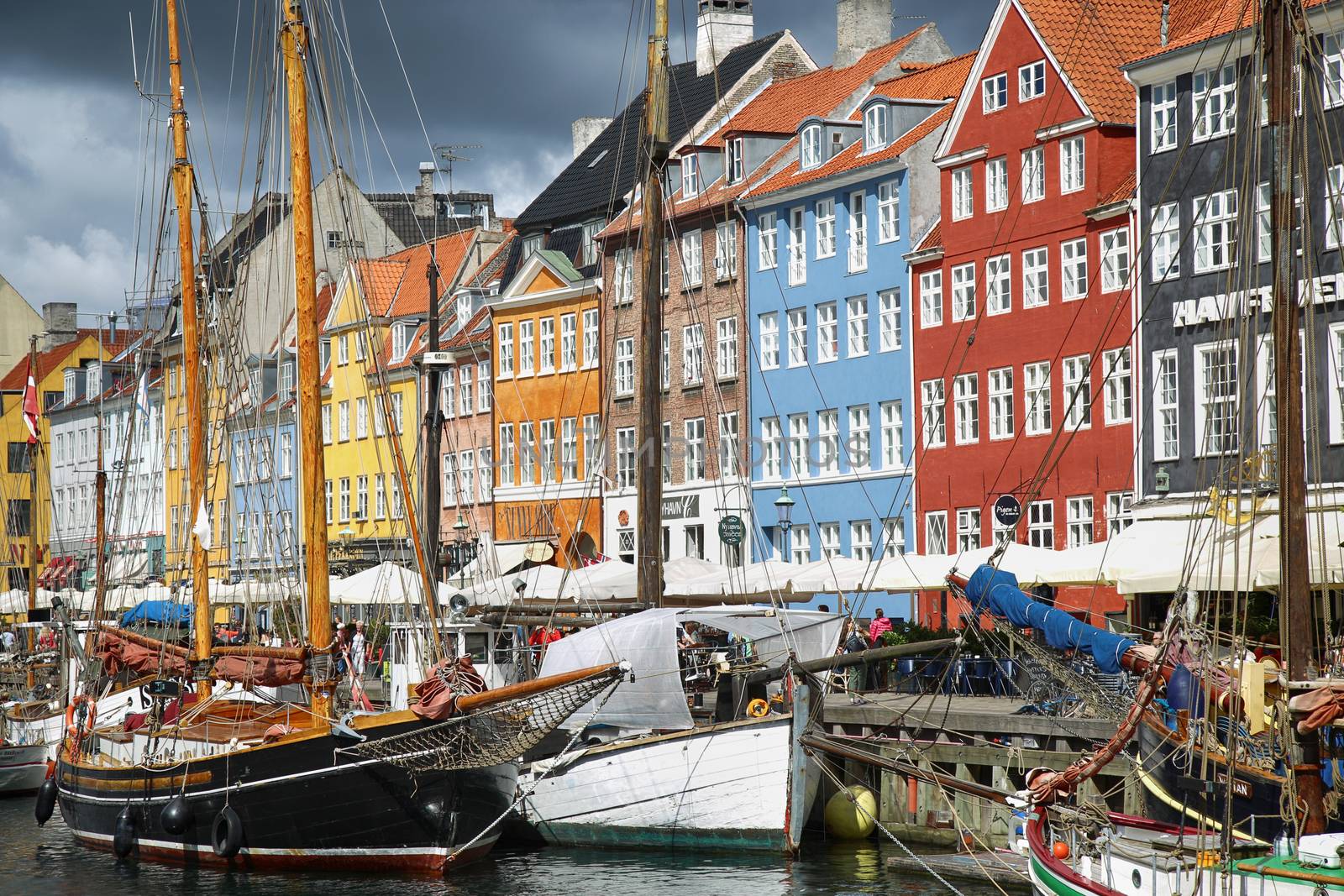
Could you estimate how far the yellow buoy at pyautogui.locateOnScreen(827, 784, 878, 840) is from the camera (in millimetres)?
27250

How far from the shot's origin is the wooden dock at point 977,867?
22906 millimetres

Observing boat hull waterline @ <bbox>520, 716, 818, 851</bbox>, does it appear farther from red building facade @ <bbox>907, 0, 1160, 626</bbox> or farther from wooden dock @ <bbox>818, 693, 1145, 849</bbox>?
red building facade @ <bbox>907, 0, 1160, 626</bbox>

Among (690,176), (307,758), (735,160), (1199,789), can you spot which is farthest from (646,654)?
(690,176)

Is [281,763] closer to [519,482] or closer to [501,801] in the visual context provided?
[501,801]

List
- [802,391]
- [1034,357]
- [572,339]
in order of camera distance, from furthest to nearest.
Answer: [572,339] < [802,391] < [1034,357]

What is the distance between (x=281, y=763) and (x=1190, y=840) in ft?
38.4

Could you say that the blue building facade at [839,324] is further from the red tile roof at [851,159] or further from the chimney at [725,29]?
the chimney at [725,29]

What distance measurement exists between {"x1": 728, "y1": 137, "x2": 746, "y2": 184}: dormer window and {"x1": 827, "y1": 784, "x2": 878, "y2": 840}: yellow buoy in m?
33.2

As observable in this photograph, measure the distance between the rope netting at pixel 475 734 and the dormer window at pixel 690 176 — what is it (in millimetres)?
36617

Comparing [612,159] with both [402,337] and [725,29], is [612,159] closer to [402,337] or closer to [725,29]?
[725,29]

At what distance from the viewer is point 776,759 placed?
83.8 ft

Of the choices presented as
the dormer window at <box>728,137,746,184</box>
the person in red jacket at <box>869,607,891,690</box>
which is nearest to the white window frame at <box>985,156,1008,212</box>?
the dormer window at <box>728,137,746,184</box>

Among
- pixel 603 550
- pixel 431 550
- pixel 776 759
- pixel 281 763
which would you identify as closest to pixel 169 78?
pixel 431 550

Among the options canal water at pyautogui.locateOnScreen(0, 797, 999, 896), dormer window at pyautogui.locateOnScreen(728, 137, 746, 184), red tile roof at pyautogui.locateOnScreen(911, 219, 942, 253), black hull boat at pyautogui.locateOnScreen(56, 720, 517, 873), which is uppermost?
dormer window at pyautogui.locateOnScreen(728, 137, 746, 184)
